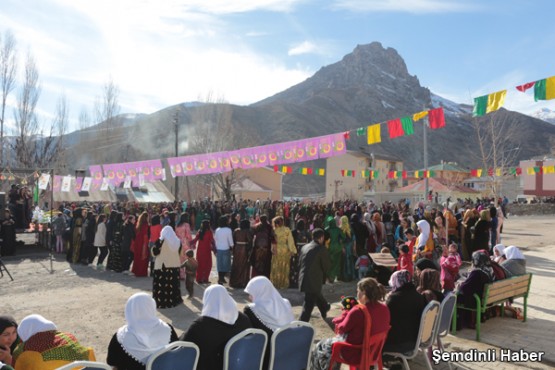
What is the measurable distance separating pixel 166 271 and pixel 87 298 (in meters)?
1.91

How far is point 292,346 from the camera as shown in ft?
11.7

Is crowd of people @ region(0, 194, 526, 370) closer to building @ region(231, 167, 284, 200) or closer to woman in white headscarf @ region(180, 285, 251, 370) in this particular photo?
woman in white headscarf @ region(180, 285, 251, 370)

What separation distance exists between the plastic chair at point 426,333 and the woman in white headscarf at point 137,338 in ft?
8.11

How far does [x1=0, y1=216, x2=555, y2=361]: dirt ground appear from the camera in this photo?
652 cm

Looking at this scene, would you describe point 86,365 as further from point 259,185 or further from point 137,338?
point 259,185

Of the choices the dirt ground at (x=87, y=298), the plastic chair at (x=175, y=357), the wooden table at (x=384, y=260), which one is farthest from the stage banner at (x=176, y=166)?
the plastic chair at (x=175, y=357)

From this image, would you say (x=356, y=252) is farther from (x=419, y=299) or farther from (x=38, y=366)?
(x=38, y=366)

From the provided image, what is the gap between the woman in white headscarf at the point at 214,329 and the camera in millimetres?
3439

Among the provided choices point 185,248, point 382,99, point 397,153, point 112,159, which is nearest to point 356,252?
point 185,248

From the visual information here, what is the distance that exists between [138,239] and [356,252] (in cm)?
538

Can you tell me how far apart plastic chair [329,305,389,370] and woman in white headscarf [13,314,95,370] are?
86.2 inches

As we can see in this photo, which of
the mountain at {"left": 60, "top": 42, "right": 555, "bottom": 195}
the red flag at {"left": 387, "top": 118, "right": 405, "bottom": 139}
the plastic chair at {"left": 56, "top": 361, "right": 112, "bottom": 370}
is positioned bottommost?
the plastic chair at {"left": 56, "top": 361, "right": 112, "bottom": 370}

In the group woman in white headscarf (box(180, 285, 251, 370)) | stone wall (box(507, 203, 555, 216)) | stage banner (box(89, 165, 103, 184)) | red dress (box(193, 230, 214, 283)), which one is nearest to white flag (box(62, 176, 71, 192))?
stage banner (box(89, 165, 103, 184))

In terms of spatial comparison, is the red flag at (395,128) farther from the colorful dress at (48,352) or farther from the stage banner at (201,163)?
the colorful dress at (48,352)
